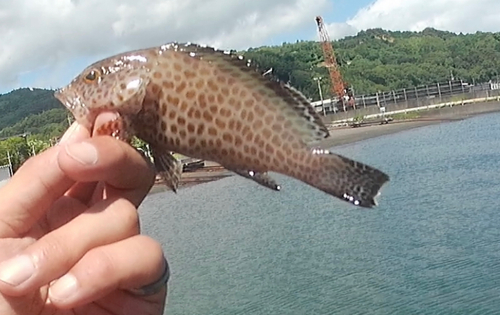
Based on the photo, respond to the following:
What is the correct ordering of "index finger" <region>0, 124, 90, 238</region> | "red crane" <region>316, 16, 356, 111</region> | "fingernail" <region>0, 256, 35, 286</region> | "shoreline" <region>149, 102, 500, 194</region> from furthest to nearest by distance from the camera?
"red crane" <region>316, 16, 356, 111</region>
"shoreline" <region>149, 102, 500, 194</region>
"index finger" <region>0, 124, 90, 238</region>
"fingernail" <region>0, 256, 35, 286</region>

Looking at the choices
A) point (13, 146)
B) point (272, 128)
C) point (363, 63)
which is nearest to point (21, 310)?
point (272, 128)

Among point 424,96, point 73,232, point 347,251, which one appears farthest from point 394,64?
point 73,232

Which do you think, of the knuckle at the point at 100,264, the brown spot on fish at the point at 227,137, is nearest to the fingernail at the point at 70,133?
the knuckle at the point at 100,264

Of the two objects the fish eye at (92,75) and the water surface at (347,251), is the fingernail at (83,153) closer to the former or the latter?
the fish eye at (92,75)

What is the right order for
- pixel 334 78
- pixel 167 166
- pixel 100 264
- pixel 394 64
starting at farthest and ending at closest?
pixel 394 64 → pixel 334 78 → pixel 167 166 → pixel 100 264

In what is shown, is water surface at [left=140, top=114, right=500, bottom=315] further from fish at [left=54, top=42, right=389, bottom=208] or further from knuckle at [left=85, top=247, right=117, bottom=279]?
knuckle at [left=85, top=247, right=117, bottom=279]

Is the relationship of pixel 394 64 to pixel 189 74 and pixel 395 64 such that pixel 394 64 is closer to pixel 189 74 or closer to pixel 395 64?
pixel 395 64

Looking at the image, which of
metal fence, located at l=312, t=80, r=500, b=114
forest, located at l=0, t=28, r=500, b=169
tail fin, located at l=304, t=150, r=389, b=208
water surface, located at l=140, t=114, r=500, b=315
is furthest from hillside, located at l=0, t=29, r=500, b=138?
tail fin, located at l=304, t=150, r=389, b=208
